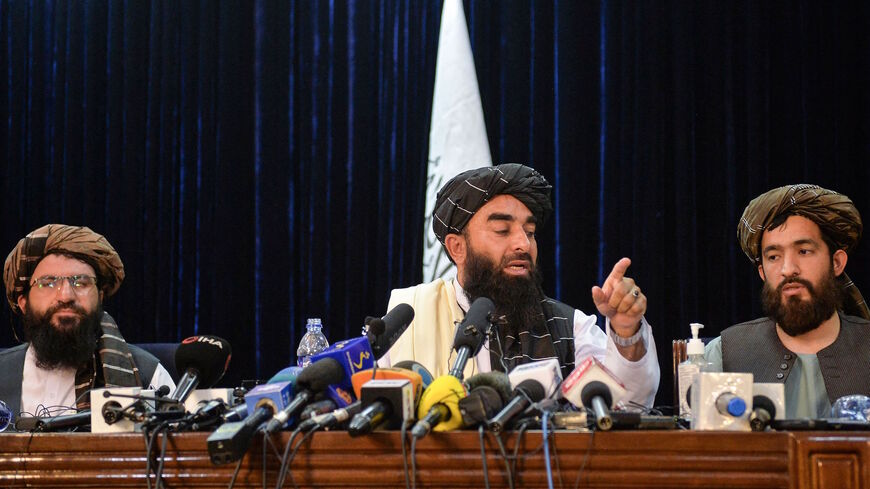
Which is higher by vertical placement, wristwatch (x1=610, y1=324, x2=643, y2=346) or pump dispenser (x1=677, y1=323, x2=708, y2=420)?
wristwatch (x1=610, y1=324, x2=643, y2=346)

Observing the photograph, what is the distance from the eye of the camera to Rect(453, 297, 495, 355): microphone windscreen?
168 cm

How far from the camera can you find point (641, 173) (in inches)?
175

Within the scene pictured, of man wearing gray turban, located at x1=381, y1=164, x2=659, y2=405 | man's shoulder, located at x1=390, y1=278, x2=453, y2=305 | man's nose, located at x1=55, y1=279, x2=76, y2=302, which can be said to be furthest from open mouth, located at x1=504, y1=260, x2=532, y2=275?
man's nose, located at x1=55, y1=279, x2=76, y2=302

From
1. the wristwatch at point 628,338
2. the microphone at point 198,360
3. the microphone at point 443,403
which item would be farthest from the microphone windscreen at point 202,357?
the wristwatch at point 628,338

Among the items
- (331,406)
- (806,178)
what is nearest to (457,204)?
(331,406)

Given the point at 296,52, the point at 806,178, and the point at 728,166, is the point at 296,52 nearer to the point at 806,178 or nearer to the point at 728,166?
the point at 728,166

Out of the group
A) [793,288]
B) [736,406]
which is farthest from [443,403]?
[793,288]

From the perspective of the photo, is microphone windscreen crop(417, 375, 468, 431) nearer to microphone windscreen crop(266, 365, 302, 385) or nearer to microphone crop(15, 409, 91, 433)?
microphone windscreen crop(266, 365, 302, 385)

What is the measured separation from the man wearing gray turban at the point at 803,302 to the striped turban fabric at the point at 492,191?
742 millimetres

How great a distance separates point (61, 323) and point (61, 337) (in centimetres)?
5

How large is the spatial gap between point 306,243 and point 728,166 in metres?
2.37

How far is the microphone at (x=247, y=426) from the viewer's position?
129cm

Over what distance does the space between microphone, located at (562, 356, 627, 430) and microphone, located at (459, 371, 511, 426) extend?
12 cm

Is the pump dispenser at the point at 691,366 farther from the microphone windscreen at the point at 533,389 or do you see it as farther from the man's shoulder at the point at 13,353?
the man's shoulder at the point at 13,353
